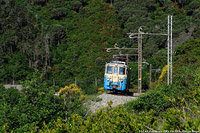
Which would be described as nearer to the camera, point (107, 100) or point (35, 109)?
point (35, 109)

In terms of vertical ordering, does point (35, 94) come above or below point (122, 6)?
below

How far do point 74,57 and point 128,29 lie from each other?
15.6 metres

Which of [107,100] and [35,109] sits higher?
[35,109]

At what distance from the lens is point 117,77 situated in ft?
68.8

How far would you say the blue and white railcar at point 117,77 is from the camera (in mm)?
20984

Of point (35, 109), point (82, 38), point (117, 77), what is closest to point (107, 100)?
point (117, 77)

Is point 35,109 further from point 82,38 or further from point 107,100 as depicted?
point 82,38

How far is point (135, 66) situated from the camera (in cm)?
4575

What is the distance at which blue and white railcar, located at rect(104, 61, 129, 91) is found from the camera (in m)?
21.0

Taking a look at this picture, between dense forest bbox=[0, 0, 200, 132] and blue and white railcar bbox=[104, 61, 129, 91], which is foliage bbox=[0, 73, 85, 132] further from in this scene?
dense forest bbox=[0, 0, 200, 132]

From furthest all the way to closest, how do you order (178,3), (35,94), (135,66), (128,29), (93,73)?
(178,3) < (128,29) < (93,73) < (135,66) < (35,94)

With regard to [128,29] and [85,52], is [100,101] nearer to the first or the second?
[85,52]

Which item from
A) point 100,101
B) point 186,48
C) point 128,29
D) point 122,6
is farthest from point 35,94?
point 122,6

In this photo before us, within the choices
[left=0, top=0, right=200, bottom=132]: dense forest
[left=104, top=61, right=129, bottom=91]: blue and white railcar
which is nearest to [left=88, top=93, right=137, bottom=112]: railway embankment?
[left=104, top=61, right=129, bottom=91]: blue and white railcar
